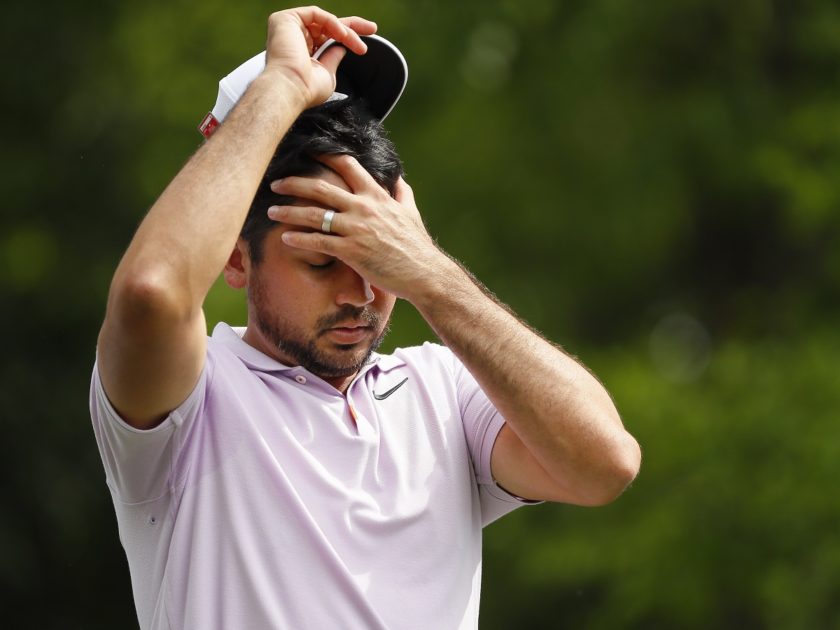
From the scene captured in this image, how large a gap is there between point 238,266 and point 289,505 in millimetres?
624

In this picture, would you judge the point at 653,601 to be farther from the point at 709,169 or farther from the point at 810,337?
the point at 709,169

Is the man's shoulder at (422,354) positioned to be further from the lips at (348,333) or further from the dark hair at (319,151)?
the dark hair at (319,151)

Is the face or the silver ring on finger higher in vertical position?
the silver ring on finger

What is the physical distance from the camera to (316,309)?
9.86 ft

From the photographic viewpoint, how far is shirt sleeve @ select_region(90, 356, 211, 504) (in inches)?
105

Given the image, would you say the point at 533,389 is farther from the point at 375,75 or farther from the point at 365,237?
the point at 375,75

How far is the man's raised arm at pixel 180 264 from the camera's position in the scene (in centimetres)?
253

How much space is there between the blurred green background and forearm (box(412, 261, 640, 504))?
6407 millimetres

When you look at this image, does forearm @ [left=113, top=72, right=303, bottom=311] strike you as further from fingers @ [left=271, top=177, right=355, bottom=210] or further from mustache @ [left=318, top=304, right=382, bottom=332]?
mustache @ [left=318, top=304, right=382, bottom=332]

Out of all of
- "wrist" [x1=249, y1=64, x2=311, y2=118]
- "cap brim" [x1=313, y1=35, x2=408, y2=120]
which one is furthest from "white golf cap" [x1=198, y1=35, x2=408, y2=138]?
"wrist" [x1=249, y1=64, x2=311, y2=118]

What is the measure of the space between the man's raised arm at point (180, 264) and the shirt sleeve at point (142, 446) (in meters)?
0.02

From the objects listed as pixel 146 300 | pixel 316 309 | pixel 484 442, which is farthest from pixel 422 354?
pixel 146 300

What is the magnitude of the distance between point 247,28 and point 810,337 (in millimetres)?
4608

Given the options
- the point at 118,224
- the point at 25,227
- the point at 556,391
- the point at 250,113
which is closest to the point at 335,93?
the point at 250,113
